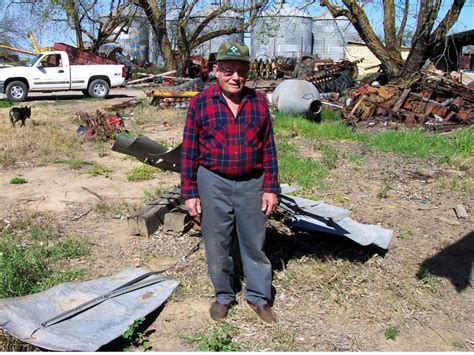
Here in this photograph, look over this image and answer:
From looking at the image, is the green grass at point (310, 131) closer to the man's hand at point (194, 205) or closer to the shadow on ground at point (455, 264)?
the shadow on ground at point (455, 264)

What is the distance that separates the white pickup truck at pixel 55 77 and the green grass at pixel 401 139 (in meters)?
9.98

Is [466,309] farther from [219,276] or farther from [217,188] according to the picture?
[217,188]

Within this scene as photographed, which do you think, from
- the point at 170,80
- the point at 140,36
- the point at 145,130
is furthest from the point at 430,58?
the point at 140,36

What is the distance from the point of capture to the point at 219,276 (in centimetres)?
361

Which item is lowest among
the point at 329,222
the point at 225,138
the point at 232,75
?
the point at 329,222

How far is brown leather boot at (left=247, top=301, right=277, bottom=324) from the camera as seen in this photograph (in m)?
3.60

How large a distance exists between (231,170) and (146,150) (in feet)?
4.50

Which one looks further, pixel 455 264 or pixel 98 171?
pixel 98 171

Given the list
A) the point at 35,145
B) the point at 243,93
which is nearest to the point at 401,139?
the point at 35,145

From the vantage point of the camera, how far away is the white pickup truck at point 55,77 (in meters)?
18.2

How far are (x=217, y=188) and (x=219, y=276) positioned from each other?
65cm

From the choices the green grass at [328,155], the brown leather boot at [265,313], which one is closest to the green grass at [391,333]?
the brown leather boot at [265,313]

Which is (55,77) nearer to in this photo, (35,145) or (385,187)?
(35,145)

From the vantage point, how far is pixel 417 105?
13078mm
